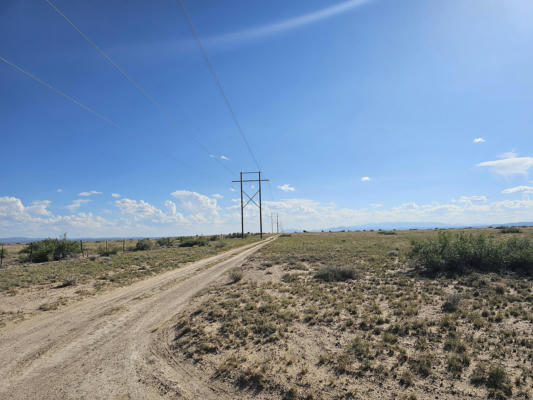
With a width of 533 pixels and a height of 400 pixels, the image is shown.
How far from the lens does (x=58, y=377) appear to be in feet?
21.6

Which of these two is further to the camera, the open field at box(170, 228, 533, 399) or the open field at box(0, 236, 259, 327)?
the open field at box(0, 236, 259, 327)

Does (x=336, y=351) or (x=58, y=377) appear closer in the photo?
(x=58, y=377)

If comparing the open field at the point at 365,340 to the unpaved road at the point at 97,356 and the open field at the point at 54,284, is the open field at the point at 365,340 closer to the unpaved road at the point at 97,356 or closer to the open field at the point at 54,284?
the unpaved road at the point at 97,356

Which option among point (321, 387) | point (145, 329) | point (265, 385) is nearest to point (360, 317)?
point (321, 387)

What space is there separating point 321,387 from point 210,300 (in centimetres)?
820

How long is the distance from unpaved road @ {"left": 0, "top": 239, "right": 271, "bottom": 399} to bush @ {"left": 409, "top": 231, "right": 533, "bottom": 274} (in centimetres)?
1745

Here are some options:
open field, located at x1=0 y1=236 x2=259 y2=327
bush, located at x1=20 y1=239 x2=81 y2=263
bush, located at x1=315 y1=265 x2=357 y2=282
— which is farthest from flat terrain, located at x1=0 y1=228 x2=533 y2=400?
bush, located at x1=20 y1=239 x2=81 y2=263

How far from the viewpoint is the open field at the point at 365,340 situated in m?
6.10

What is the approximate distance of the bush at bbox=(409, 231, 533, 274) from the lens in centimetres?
1720

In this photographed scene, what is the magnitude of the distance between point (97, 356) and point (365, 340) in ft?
27.2

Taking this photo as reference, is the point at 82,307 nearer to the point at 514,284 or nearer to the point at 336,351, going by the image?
the point at 336,351

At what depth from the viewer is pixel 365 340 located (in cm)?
830

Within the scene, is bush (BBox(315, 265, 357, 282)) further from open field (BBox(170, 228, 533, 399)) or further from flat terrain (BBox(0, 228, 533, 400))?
open field (BBox(170, 228, 533, 399))

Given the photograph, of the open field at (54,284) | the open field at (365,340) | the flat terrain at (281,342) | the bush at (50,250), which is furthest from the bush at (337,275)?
the bush at (50,250)
